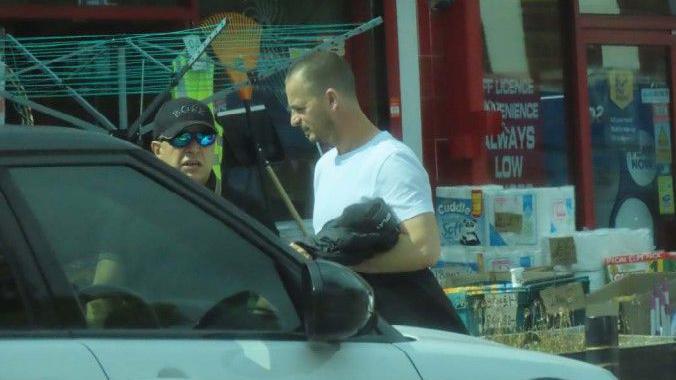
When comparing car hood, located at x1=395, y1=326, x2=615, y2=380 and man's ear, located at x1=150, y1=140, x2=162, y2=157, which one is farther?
man's ear, located at x1=150, y1=140, x2=162, y2=157

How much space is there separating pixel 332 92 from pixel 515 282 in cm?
341

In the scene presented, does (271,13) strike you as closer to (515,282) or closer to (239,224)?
(515,282)

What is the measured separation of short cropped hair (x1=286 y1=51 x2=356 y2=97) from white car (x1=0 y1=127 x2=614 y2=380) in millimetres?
1383

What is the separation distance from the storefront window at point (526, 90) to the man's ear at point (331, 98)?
6066 millimetres

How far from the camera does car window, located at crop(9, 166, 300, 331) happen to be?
3.56m

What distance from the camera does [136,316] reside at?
12.0ft

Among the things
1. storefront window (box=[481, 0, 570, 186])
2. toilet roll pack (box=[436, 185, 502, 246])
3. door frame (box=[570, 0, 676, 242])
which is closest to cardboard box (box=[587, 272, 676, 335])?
toilet roll pack (box=[436, 185, 502, 246])

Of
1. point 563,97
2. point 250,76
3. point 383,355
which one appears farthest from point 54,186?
point 563,97

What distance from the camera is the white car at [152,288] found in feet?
11.2

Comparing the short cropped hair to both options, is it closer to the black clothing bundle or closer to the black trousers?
the black clothing bundle

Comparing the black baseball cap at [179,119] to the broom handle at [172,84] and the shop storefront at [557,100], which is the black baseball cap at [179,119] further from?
the shop storefront at [557,100]

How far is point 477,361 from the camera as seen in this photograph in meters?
4.18

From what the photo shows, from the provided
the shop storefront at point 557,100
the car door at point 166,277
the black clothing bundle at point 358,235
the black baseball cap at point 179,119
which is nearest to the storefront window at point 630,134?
the shop storefront at point 557,100

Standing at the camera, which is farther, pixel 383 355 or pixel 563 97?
pixel 563 97
